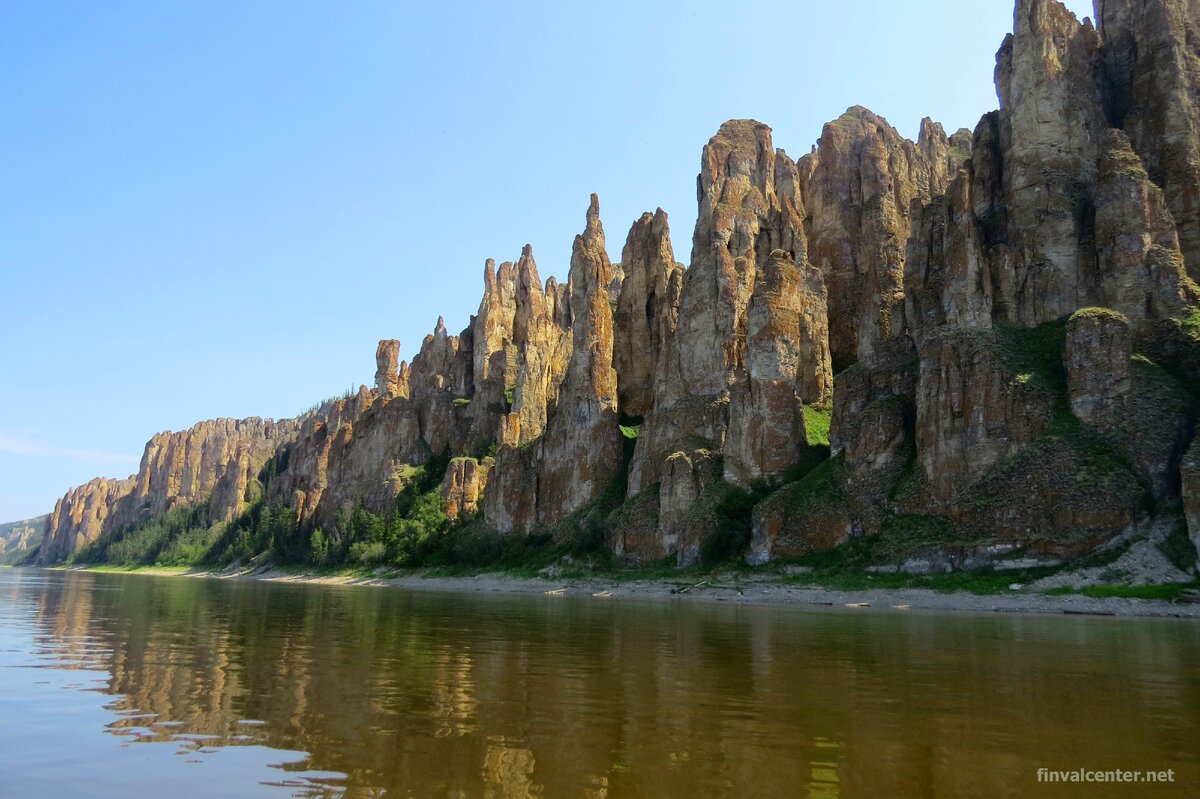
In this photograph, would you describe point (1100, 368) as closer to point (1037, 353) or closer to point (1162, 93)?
point (1037, 353)

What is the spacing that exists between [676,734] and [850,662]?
38.1ft

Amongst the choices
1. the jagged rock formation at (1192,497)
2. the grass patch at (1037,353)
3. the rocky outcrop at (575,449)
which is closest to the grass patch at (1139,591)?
the jagged rock formation at (1192,497)

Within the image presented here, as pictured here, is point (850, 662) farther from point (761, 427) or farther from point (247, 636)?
point (761, 427)

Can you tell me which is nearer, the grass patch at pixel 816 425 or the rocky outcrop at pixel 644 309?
the grass patch at pixel 816 425

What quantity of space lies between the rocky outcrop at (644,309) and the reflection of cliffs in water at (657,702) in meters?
90.8

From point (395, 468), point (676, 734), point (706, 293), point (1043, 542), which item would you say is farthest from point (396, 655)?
point (395, 468)

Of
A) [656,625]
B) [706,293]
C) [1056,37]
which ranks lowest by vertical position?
[656,625]

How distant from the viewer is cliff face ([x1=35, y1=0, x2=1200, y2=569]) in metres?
64.8

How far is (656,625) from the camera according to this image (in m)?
38.4

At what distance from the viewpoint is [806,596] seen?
61656 mm

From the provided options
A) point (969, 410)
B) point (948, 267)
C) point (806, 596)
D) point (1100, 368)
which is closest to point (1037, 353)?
point (1100, 368)

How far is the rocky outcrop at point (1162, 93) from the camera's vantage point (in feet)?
257

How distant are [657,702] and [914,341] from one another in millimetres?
75364

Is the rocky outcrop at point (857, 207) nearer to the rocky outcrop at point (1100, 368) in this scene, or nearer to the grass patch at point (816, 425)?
the grass patch at point (816, 425)
